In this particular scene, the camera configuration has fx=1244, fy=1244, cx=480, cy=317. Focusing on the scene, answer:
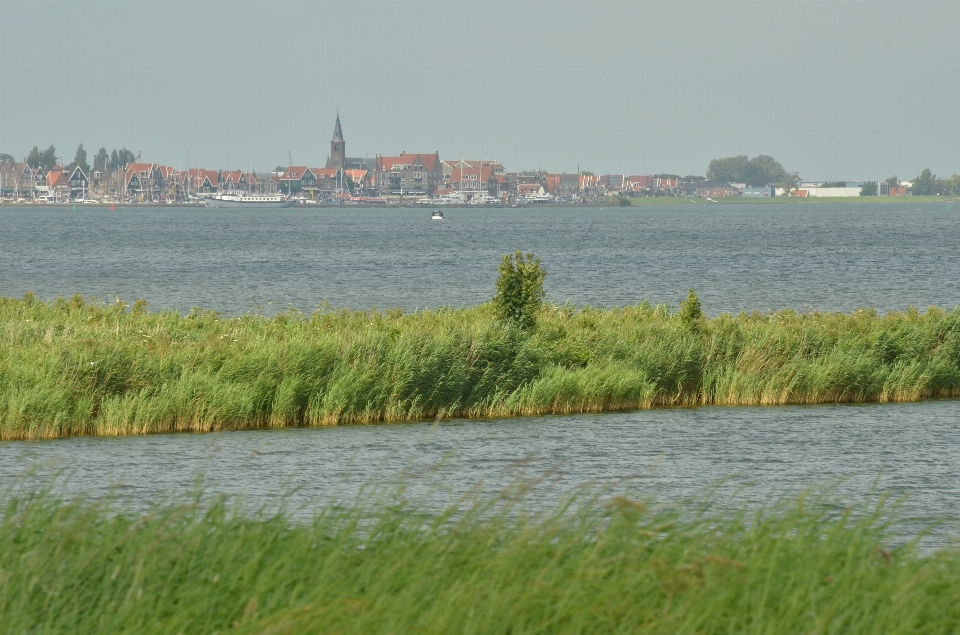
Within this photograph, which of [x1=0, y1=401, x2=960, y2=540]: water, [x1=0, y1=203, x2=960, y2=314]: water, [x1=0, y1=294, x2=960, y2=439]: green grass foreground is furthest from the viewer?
[x1=0, y1=203, x2=960, y2=314]: water

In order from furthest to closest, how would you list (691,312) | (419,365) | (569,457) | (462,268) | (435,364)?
(462,268), (691,312), (435,364), (419,365), (569,457)

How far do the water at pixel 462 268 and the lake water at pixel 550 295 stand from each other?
307 millimetres

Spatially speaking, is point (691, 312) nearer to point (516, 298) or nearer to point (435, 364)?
point (516, 298)

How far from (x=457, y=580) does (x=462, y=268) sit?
305 ft

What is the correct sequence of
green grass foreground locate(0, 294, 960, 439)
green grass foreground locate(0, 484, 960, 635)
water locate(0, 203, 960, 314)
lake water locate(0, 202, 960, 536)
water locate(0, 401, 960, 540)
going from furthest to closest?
1. water locate(0, 203, 960, 314)
2. green grass foreground locate(0, 294, 960, 439)
3. lake water locate(0, 202, 960, 536)
4. water locate(0, 401, 960, 540)
5. green grass foreground locate(0, 484, 960, 635)

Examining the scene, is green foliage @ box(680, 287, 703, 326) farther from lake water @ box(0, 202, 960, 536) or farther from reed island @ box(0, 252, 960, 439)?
lake water @ box(0, 202, 960, 536)

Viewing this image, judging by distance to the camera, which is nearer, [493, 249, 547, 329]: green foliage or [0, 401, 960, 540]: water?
[0, 401, 960, 540]: water

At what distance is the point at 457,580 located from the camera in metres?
9.40

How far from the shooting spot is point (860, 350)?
3500 cm

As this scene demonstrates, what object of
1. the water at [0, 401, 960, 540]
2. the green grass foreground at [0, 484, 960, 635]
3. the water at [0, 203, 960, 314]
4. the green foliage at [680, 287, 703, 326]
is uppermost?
the green grass foreground at [0, 484, 960, 635]

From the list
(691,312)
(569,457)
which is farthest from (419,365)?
(691,312)

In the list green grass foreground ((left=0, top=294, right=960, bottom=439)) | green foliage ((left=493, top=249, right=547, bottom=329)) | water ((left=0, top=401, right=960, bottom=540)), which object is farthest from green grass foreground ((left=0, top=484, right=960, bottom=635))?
green foliage ((left=493, top=249, right=547, bottom=329))

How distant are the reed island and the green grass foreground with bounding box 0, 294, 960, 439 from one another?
48 mm

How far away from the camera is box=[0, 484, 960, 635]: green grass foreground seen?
8.83 metres
